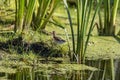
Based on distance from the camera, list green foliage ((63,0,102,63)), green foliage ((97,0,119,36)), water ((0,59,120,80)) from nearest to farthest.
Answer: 1. water ((0,59,120,80))
2. green foliage ((63,0,102,63))
3. green foliage ((97,0,119,36))

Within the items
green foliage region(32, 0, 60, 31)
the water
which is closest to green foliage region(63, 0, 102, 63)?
the water

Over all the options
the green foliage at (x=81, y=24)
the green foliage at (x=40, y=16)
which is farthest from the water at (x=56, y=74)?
the green foliage at (x=40, y=16)

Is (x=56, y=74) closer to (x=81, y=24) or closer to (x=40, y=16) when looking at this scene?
(x=81, y=24)

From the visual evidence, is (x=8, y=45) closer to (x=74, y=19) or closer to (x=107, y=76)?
(x=107, y=76)

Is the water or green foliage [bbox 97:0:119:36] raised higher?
green foliage [bbox 97:0:119:36]

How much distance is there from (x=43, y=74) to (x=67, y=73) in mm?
226

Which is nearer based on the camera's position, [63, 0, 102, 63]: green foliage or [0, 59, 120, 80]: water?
[0, 59, 120, 80]: water

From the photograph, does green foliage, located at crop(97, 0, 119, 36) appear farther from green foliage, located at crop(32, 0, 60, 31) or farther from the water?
the water

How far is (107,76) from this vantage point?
4.01 meters

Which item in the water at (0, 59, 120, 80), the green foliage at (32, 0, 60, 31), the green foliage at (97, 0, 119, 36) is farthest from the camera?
the green foliage at (97, 0, 119, 36)

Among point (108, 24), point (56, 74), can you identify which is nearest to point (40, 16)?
point (108, 24)

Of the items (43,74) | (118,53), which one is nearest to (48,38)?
(118,53)

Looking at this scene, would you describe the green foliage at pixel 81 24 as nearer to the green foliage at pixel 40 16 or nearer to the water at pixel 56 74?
the water at pixel 56 74

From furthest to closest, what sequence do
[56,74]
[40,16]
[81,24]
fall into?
1. [40,16]
2. [81,24]
3. [56,74]
